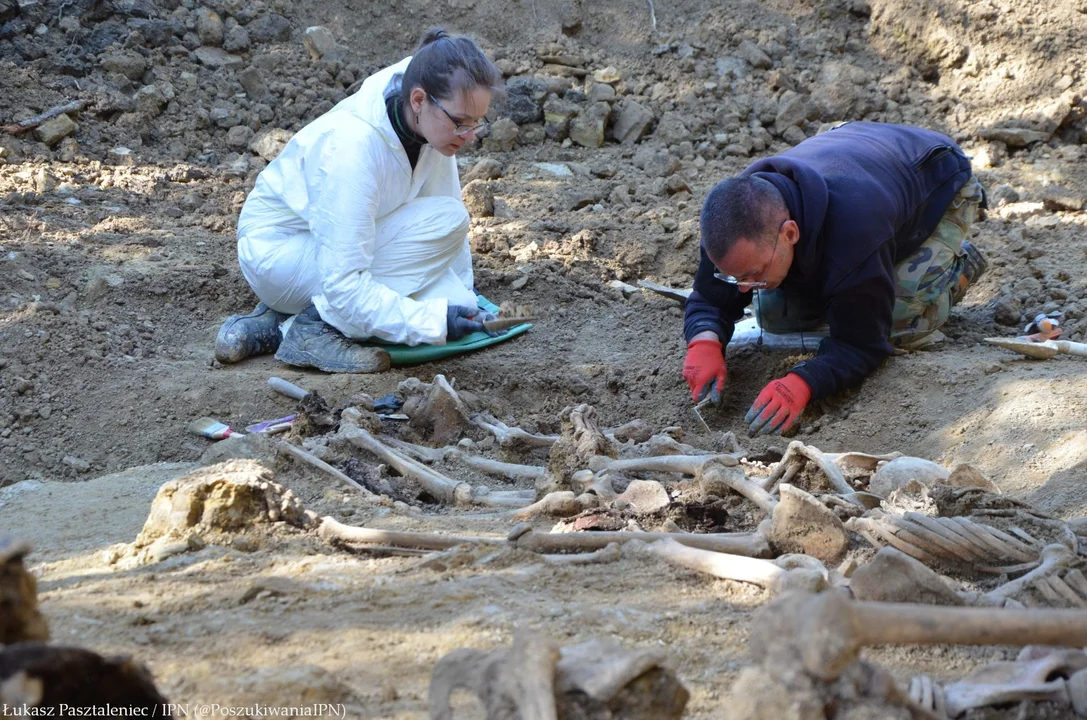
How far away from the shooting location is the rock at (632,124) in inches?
284

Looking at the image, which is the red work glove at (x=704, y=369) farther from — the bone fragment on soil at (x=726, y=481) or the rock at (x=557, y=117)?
the rock at (x=557, y=117)

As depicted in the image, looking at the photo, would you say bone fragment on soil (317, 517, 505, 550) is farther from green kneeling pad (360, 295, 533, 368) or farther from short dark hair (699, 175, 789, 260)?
green kneeling pad (360, 295, 533, 368)

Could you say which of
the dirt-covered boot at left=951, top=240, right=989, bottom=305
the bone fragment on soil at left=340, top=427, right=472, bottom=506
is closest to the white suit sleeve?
the bone fragment on soil at left=340, top=427, right=472, bottom=506

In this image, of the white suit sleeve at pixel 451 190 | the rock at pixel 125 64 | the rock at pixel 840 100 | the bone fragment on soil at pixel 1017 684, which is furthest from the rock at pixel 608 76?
the bone fragment on soil at pixel 1017 684

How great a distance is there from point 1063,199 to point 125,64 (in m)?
6.19

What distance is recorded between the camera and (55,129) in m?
6.63

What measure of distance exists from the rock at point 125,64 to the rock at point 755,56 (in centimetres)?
440

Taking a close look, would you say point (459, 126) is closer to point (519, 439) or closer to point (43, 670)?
point (519, 439)

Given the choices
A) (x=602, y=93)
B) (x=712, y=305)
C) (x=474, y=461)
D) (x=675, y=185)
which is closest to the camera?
(x=474, y=461)

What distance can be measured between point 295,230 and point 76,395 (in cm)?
120

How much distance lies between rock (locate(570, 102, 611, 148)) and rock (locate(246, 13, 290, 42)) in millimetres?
2450

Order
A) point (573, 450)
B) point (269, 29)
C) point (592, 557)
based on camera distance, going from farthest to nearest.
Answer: point (269, 29)
point (573, 450)
point (592, 557)

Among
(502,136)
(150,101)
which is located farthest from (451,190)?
(150,101)

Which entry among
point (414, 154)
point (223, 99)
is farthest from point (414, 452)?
point (223, 99)
